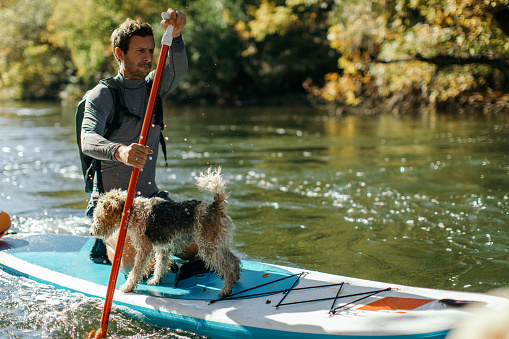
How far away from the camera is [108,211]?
13.5 ft

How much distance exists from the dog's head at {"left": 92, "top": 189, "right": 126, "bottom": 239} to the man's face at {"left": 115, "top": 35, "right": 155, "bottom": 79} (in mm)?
1047

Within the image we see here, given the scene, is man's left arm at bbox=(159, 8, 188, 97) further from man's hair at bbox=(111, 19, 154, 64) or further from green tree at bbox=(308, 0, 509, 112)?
green tree at bbox=(308, 0, 509, 112)

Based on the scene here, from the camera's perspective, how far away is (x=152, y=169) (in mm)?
4535

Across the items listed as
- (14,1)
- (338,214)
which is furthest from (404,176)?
(14,1)

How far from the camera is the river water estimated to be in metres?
4.93

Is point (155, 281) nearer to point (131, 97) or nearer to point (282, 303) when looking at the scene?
point (282, 303)

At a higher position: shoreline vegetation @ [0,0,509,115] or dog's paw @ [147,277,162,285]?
shoreline vegetation @ [0,0,509,115]

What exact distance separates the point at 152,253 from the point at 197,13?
1168 inches

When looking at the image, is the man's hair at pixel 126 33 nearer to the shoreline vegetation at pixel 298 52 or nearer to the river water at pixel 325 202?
the shoreline vegetation at pixel 298 52

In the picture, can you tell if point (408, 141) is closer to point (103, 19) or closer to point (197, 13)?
point (197, 13)

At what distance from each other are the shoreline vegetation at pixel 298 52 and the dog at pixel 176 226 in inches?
49.8

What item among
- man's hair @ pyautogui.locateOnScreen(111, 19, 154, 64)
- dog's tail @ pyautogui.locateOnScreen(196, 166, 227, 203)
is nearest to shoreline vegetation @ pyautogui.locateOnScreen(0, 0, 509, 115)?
man's hair @ pyautogui.locateOnScreen(111, 19, 154, 64)

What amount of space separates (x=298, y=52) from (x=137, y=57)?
1135 inches

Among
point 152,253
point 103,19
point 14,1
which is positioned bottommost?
point 152,253
